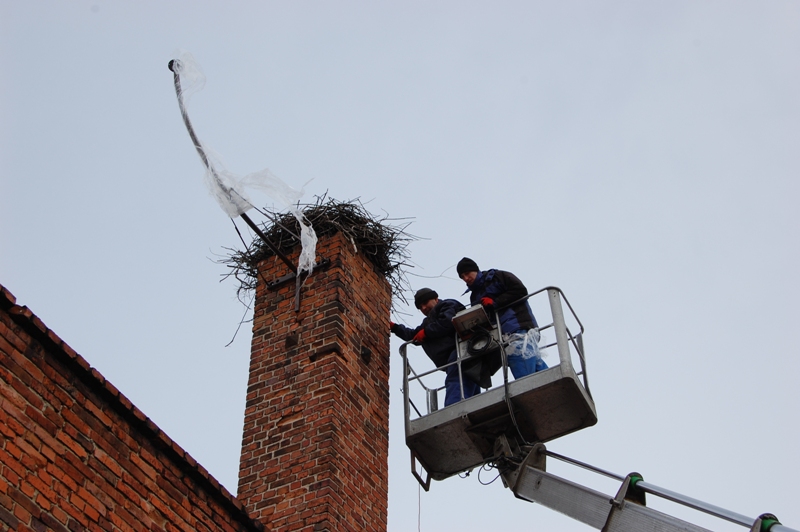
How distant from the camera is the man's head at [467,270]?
948 centimetres

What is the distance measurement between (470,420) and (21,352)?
3.70m

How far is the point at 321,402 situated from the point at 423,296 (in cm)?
195

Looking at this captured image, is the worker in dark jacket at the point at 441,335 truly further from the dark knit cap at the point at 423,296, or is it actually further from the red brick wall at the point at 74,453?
the red brick wall at the point at 74,453

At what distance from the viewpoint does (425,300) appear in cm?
980

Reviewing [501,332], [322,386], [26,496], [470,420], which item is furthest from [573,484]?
[26,496]

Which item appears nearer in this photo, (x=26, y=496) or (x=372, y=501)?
(x=26, y=496)

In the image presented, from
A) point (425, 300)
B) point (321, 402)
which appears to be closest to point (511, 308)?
point (425, 300)

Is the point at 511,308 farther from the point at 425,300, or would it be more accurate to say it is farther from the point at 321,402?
the point at 321,402

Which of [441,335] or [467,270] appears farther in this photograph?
[467,270]

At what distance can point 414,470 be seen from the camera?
27.7 ft

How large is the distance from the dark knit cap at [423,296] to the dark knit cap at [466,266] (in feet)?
1.41

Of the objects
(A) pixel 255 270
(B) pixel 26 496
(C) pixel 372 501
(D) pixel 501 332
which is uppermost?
(A) pixel 255 270

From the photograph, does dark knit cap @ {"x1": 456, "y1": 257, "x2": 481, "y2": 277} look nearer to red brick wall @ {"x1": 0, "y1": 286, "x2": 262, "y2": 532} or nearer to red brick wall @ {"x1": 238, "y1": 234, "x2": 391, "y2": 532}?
red brick wall @ {"x1": 238, "y1": 234, "x2": 391, "y2": 532}

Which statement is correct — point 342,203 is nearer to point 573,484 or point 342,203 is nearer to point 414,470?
point 414,470
